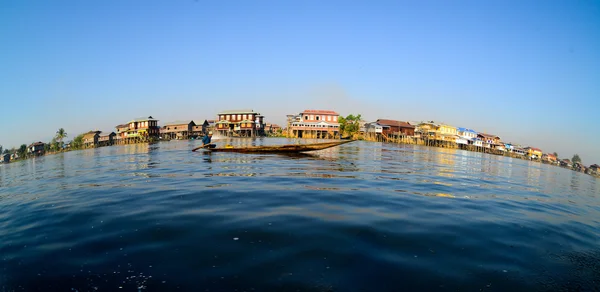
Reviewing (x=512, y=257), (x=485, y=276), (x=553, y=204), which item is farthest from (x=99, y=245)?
(x=553, y=204)

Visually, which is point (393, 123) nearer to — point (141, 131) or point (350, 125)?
point (350, 125)

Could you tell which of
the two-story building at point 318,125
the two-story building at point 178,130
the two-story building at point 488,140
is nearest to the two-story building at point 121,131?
the two-story building at point 178,130

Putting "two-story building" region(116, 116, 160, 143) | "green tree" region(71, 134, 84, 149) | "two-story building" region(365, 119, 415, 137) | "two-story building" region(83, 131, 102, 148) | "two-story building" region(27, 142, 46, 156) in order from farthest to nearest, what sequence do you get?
"two-story building" region(365, 119, 415, 137)
"two-story building" region(116, 116, 160, 143)
"two-story building" region(83, 131, 102, 148)
"green tree" region(71, 134, 84, 149)
"two-story building" region(27, 142, 46, 156)

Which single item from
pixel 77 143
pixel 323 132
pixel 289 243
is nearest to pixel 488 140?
pixel 323 132

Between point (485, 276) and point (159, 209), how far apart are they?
5.89 metres

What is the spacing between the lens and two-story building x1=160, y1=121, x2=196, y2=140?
72438 mm

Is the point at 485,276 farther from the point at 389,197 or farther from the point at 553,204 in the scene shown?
the point at 553,204

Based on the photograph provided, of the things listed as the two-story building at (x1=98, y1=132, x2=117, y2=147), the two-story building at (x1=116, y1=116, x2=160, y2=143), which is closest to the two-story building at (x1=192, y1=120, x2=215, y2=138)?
the two-story building at (x1=116, y1=116, x2=160, y2=143)

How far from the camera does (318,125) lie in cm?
6650

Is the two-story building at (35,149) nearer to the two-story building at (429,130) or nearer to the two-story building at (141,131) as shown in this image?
the two-story building at (141,131)

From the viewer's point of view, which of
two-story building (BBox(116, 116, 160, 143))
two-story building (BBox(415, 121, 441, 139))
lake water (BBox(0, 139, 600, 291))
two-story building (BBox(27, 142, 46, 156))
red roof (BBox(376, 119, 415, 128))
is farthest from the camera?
red roof (BBox(376, 119, 415, 128))

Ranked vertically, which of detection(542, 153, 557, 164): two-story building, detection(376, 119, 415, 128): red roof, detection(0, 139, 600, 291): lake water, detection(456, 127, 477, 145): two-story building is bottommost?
detection(542, 153, 557, 164): two-story building

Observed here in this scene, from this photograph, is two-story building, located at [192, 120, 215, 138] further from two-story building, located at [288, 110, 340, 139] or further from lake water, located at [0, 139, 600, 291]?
lake water, located at [0, 139, 600, 291]

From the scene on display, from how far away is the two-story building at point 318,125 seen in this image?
66.5 meters
